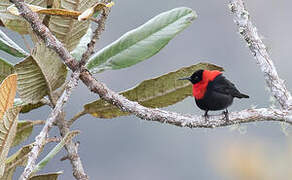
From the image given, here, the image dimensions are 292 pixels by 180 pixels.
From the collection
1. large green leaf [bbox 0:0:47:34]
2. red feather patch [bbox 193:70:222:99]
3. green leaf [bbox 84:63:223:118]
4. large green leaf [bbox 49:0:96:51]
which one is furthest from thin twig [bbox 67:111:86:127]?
red feather patch [bbox 193:70:222:99]

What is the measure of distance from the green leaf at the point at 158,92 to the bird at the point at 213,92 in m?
0.27

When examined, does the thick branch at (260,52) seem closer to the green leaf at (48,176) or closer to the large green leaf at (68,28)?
the large green leaf at (68,28)

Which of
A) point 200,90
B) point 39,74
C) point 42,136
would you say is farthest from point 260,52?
point 42,136

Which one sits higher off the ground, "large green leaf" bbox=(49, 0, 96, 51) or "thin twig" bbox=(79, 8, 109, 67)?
"large green leaf" bbox=(49, 0, 96, 51)

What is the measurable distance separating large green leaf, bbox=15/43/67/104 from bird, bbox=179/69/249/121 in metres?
0.72

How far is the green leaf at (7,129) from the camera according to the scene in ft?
4.50

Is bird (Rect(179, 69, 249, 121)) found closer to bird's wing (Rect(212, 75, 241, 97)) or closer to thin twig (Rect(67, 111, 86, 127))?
bird's wing (Rect(212, 75, 241, 97))

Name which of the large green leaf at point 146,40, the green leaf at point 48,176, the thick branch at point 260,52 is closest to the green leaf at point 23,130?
the green leaf at point 48,176

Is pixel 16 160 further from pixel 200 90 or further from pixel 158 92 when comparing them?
pixel 200 90

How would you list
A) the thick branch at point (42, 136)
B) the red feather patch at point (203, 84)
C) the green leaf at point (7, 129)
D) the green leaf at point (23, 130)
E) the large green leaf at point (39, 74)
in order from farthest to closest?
the red feather patch at point (203, 84), the green leaf at point (23, 130), the large green leaf at point (39, 74), the green leaf at point (7, 129), the thick branch at point (42, 136)

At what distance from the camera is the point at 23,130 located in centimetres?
209

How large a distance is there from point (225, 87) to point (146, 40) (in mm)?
732

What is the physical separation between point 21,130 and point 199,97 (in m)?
0.88

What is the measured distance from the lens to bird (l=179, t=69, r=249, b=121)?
236 centimetres
